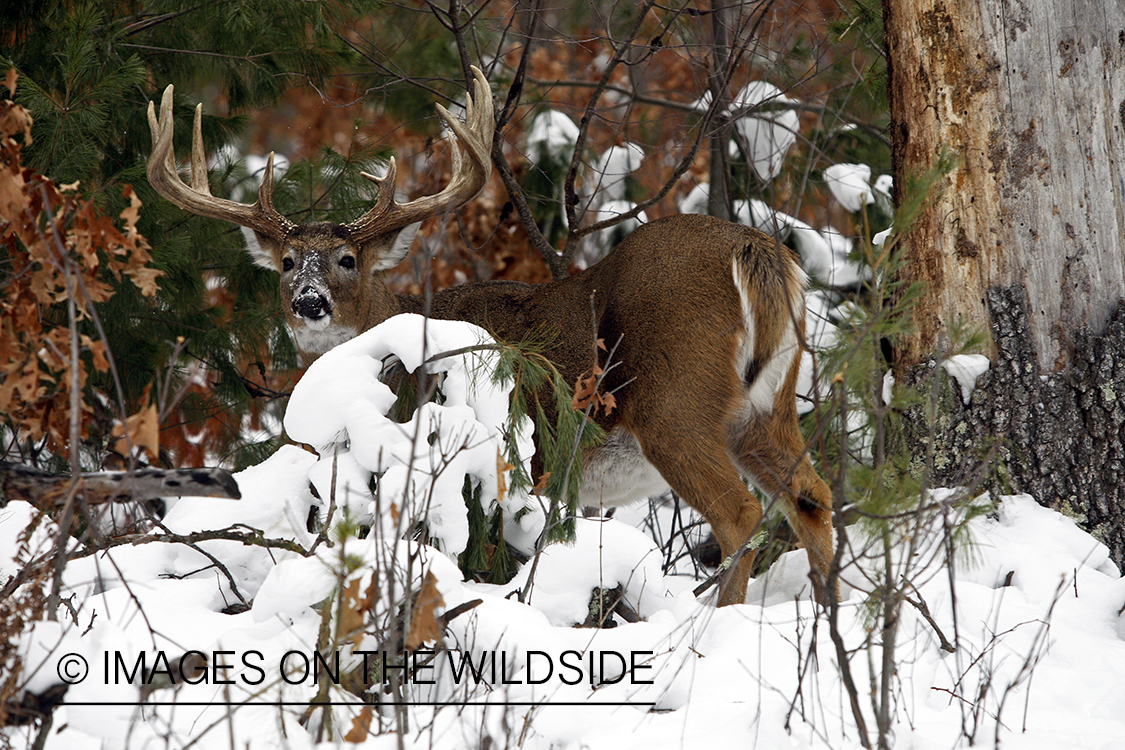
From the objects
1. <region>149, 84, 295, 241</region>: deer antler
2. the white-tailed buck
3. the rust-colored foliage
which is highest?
<region>149, 84, 295, 241</region>: deer antler

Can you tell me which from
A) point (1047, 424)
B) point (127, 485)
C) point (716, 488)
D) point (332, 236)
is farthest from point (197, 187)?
point (1047, 424)

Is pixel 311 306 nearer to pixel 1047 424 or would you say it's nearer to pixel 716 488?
pixel 716 488

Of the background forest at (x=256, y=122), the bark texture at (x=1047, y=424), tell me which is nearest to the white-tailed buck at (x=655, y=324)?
the background forest at (x=256, y=122)

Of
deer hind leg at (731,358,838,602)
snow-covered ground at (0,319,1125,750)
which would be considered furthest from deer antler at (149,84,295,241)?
deer hind leg at (731,358,838,602)

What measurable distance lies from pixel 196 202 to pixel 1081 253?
13.7 ft

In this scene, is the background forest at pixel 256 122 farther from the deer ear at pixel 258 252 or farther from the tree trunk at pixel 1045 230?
the tree trunk at pixel 1045 230

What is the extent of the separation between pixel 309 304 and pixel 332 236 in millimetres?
495

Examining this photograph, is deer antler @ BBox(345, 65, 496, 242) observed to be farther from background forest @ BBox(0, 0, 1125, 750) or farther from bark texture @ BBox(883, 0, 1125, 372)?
bark texture @ BBox(883, 0, 1125, 372)

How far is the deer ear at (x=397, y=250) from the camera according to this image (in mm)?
5648

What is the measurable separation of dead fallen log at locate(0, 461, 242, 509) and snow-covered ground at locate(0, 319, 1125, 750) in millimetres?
241

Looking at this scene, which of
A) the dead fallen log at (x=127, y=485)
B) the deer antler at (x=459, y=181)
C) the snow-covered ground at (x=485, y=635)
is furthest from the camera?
the deer antler at (x=459, y=181)

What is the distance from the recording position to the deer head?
5.25 meters

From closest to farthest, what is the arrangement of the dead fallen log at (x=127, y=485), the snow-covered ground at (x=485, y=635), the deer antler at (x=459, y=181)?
1. the dead fallen log at (x=127, y=485)
2. the snow-covered ground at (x=485, y=635)
3. the deer antler at (x=459, y=181)

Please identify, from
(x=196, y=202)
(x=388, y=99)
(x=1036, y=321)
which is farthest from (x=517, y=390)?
(x=388, y=99)
